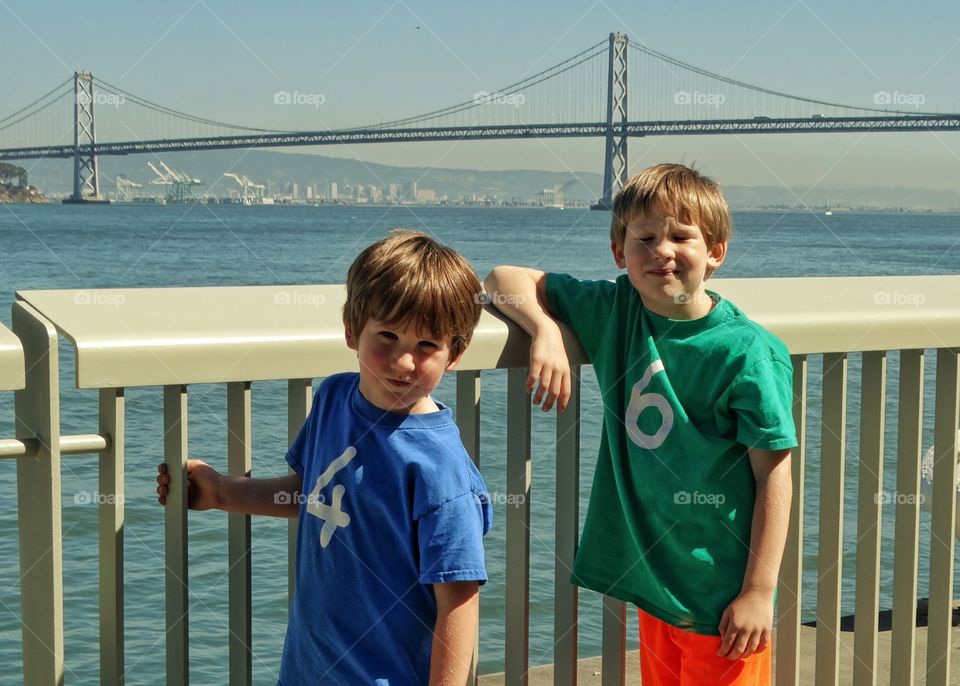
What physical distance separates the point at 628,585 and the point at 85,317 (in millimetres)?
680

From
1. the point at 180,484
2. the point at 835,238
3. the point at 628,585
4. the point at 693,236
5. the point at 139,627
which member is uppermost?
the point at 835,238

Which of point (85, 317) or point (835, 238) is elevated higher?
point (835, 238)

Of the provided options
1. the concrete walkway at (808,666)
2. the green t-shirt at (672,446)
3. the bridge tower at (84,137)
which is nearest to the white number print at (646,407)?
the green t-shirt at (672,446)

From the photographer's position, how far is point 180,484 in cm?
112

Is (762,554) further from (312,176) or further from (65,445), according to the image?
(312,176)

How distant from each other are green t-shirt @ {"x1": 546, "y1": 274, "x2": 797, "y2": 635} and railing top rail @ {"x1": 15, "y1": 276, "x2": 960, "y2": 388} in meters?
0.07

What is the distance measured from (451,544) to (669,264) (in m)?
0.46

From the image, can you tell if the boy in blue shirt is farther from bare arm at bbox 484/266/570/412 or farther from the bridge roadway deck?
the bridge roadway deck

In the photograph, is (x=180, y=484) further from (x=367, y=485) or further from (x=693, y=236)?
(x=693, y=236)

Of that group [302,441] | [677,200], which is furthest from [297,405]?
[677,200]

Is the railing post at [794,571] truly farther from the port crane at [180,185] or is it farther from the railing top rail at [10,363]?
the port crane at [180,185]

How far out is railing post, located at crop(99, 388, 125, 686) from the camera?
1080 mm

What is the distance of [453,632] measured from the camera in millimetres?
1074

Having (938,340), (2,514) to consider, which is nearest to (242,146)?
(2,514)
